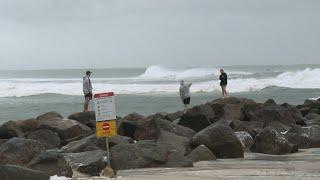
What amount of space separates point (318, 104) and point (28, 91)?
37.8 meters

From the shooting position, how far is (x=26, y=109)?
30.7m

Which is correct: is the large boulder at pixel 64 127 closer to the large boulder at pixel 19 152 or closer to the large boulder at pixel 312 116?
the large boulder at pixel 19 152

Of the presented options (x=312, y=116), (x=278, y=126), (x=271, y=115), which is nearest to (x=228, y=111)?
(x=271, y=115)

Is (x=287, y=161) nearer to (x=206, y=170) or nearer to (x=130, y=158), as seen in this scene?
(x=206, y=170)

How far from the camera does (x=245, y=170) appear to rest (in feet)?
33.6

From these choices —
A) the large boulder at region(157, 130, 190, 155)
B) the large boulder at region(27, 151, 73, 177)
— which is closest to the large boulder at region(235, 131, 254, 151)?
the large boulder at region(157, 130, 190, 155)

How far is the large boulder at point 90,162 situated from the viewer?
9.96 metres

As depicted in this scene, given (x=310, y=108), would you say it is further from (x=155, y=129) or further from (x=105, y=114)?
(x=105, y=114)

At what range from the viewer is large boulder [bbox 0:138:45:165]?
1027cm

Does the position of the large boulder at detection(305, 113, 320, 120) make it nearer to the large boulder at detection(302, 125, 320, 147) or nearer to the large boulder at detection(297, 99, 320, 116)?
the large boulder at detection(297, 99, 320, 116)

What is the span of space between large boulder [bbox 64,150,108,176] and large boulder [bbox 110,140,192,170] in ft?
1.08

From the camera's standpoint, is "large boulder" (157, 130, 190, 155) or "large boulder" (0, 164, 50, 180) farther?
"large boulder" (157, 130, 190, 155)

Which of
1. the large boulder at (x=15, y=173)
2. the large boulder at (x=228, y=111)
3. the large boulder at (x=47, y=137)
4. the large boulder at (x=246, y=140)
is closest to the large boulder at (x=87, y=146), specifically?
the large boulder at (x=47, y=137)

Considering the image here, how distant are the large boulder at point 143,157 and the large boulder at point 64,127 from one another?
4466 mm
